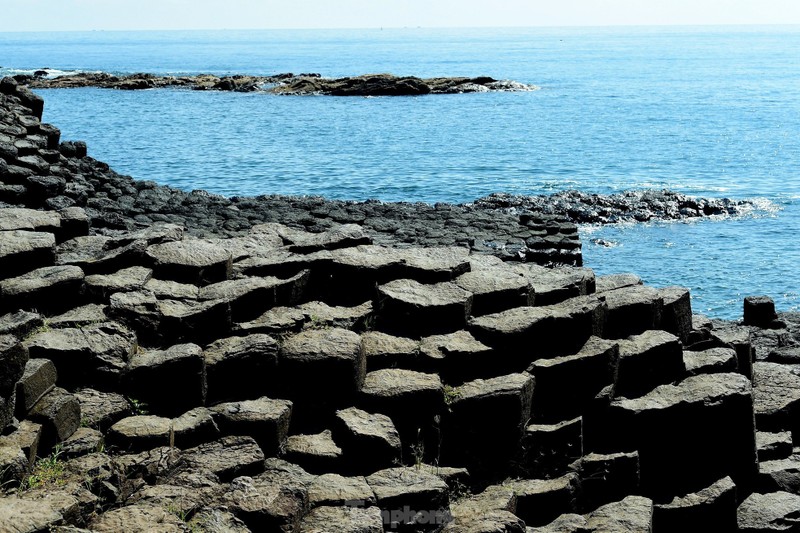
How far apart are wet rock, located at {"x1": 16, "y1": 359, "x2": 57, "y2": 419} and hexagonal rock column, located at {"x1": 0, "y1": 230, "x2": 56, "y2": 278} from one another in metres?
2.36

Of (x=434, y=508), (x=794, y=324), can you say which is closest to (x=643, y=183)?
(x=794, y=324)

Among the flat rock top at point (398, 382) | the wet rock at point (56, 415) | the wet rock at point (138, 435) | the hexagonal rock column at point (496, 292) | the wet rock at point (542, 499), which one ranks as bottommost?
the wet rock at point (542, 499)

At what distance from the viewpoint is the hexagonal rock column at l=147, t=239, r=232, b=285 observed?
10.6 meters

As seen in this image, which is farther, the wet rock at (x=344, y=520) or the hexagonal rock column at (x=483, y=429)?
the hexagonal rock column at (x=483, y=429)

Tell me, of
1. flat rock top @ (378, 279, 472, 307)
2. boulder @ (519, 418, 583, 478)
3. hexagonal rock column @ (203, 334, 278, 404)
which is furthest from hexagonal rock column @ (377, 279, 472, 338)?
hexagonal rock column @ (203, 334, 278, 404)

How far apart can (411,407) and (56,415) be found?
3.27m

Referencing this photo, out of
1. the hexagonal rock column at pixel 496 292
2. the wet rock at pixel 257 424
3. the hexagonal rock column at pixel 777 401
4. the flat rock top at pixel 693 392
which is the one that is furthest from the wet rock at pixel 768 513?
the wet rock at pixel 257 424

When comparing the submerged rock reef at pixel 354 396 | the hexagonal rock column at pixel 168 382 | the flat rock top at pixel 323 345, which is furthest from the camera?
the flat rock top at pixel 323 345

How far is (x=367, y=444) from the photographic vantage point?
8.58 metres

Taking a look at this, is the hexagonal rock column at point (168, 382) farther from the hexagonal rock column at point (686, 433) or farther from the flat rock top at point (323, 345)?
the hexagonal rock column at point (686, 433)

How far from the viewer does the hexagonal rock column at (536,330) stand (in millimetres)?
10062

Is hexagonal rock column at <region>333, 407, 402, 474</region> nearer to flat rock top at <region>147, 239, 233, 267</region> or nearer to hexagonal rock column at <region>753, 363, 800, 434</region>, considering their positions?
flat rock top at <region>147, 239, 233, 267</region>

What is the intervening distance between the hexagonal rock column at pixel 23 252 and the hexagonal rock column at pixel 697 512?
7350 mm

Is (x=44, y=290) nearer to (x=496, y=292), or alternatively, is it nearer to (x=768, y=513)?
(x=496, y=292)
